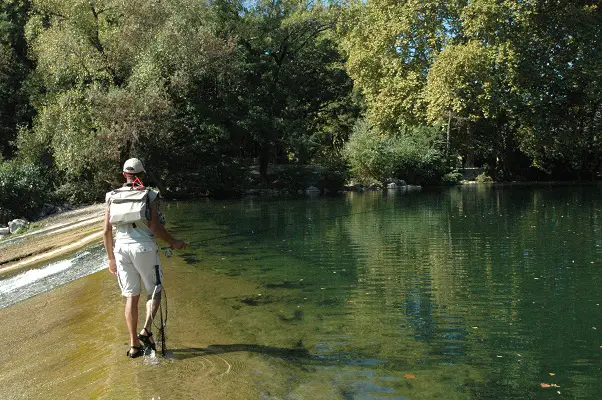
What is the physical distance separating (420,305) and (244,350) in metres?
2.91

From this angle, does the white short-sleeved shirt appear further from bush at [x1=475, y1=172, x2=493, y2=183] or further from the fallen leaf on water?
bush at [x1=475, y1=172, x2=493, y2=183]

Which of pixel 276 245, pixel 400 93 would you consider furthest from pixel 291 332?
pixel 400 93

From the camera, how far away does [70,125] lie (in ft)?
91.9

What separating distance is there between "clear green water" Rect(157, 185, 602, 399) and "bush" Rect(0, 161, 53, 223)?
37.0 ft

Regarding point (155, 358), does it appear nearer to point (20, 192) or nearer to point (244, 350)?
point (244, 350)

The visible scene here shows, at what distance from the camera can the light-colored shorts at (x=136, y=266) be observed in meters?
5.54

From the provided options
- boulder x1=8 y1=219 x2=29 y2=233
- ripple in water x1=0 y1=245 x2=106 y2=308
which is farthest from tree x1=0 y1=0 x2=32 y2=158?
ripple in water x1=0 y1=245 x2=106 y2=308

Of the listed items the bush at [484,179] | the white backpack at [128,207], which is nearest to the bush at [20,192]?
the white backpack at [128,207]

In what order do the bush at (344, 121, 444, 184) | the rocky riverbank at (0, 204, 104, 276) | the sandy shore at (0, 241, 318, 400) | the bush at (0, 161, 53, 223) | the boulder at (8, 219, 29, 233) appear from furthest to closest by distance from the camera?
the bush at (344, 121, 444, 184) → the bush at (0, 161, 53, 223) → the boulder at (8, 219, 29, 233) → the rocky riverbank at (0, 204, 104, 276) → the sandy shore at (0, 241, 318, 400)

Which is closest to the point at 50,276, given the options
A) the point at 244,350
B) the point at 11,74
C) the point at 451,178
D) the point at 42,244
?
the point at 42,244

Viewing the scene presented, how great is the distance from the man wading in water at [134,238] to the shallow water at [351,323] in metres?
0.69

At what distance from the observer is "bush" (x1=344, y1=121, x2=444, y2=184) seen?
37906 millimetres

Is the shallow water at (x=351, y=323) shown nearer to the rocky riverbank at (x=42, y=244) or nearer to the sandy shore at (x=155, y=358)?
the sandy shore at (x=155, y=358)

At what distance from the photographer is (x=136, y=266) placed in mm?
5566
